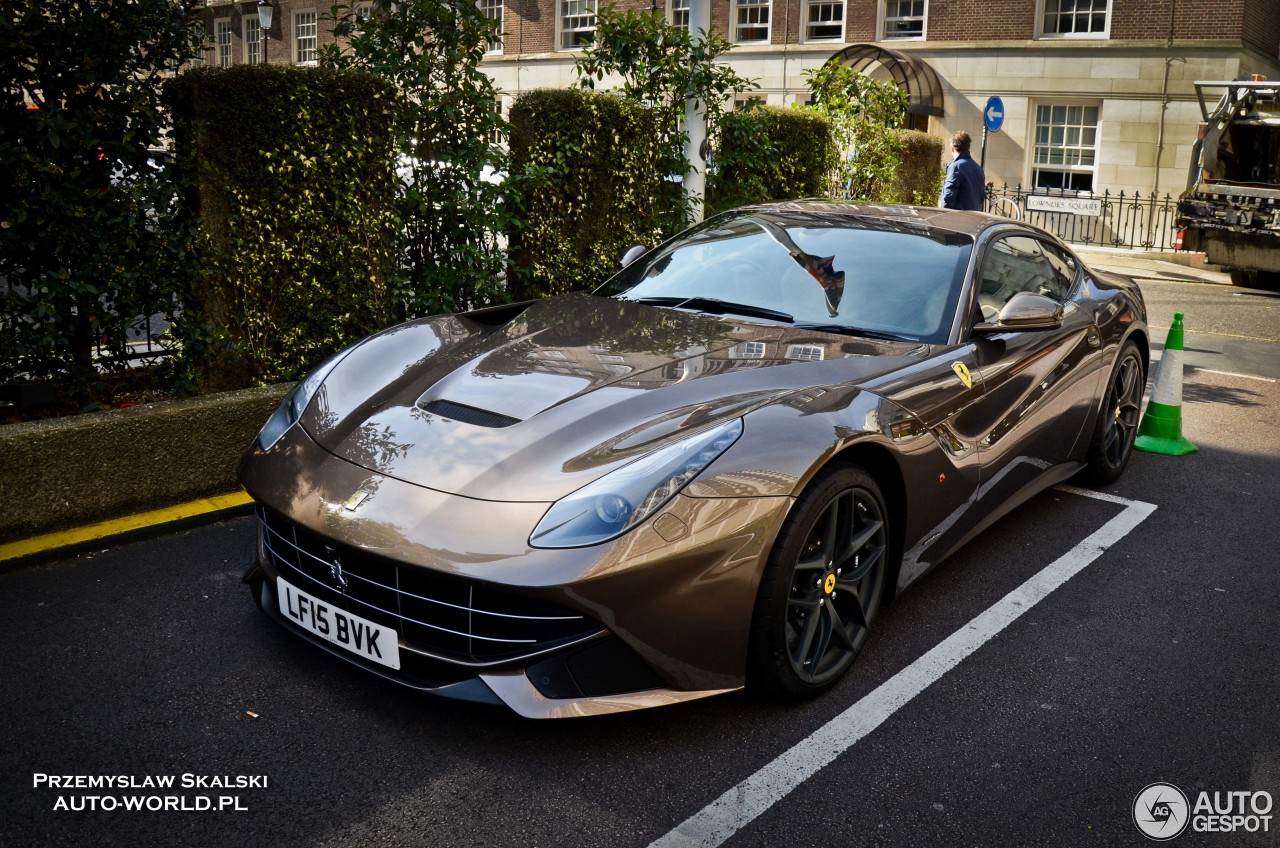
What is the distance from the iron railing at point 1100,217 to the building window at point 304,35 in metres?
23.2

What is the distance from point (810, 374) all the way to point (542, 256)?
399 cm

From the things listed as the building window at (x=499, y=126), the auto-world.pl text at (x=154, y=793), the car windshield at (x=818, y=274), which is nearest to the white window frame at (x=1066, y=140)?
the building window at (x=499, y=126)

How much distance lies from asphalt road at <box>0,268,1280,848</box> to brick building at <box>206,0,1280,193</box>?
20813mm

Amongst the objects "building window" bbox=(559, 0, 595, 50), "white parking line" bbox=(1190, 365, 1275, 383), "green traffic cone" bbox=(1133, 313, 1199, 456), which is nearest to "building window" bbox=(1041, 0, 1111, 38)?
"building window" bbox=(559, 0, 595, 50)

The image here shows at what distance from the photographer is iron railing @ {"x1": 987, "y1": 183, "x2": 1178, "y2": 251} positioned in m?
23.0

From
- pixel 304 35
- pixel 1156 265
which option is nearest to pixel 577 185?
pixel 1156 265

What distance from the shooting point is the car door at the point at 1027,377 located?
4.27 m

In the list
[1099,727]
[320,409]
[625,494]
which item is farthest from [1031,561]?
[320,409]

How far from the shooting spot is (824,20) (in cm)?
2841

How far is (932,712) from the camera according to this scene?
343cm

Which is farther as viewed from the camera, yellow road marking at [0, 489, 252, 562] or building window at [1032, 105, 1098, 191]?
building window at [1032, 105, 1098, 191]

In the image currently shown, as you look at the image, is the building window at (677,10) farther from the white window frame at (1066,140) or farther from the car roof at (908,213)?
the car roof at (908,213)

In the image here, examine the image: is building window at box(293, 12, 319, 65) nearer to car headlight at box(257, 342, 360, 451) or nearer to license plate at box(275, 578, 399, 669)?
car headlight at box(257, 342, 360, 451)

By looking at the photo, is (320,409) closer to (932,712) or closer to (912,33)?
(932,712)
